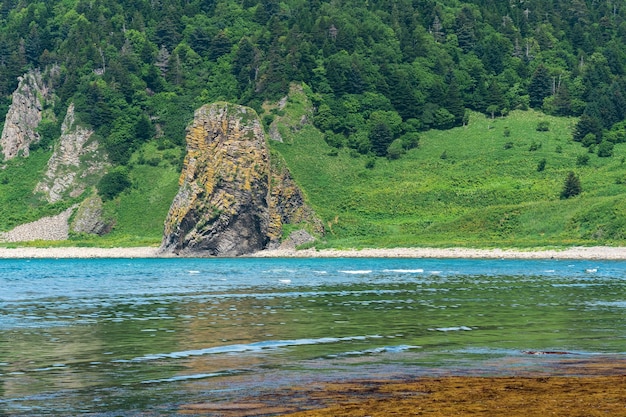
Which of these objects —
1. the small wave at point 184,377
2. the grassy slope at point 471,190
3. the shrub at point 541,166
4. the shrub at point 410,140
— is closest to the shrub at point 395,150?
the shrub at point 410,140

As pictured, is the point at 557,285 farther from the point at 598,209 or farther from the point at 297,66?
the point at 297,66

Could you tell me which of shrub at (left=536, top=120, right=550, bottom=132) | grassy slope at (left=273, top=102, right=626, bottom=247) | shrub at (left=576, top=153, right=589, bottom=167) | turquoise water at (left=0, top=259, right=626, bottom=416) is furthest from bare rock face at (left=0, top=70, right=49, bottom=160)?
turquoise water at (left=0, top=259, right=626, bottom=416)

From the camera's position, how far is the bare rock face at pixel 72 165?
170000 mm

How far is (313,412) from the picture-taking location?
18531 millimetres

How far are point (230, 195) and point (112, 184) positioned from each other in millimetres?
36763

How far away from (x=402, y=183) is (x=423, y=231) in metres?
25.5

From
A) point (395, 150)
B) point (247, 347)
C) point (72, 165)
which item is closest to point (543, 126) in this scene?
point (395, 150)

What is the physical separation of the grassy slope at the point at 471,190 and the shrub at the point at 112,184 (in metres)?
28.5

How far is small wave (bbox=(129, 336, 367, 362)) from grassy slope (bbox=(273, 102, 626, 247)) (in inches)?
3451

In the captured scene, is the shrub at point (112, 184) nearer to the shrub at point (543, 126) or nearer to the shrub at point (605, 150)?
the shrub at point (543, 126)

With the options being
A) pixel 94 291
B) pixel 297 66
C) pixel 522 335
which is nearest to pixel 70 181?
pixel 297 66

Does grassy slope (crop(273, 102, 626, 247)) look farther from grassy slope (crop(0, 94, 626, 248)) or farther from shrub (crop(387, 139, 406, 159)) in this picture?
shrub (crop(387, 139, 406, 159))

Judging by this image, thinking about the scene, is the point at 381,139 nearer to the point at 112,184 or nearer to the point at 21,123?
the point at 112,184

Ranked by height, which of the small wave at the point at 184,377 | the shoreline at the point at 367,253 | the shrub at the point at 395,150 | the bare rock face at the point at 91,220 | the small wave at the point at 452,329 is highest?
the shrub at the point at 395,150
